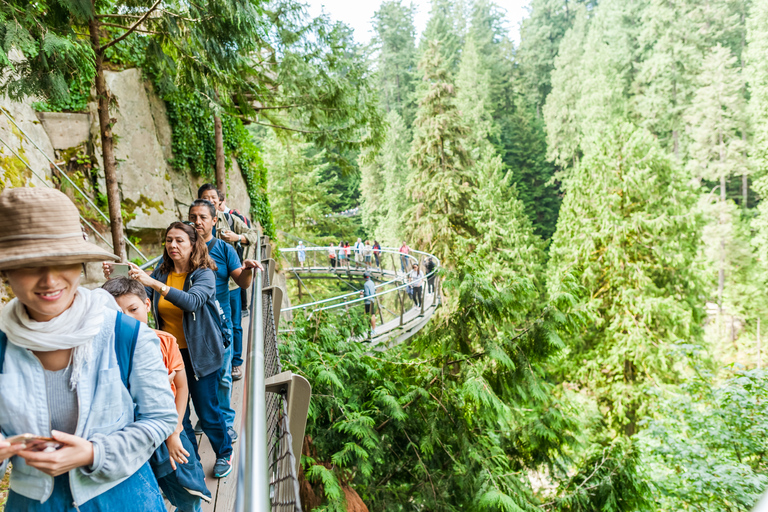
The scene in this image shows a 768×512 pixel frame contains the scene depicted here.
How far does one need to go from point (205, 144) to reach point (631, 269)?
49.6ft

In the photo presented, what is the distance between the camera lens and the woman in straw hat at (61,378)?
40.6 inches

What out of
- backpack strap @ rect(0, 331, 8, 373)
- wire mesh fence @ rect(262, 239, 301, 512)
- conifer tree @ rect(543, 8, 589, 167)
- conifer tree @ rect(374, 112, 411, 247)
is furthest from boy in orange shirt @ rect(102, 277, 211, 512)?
conifer tree @ rect(543, 8, 589, 167)

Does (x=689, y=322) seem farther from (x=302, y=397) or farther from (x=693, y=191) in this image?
(x=302, y=397)

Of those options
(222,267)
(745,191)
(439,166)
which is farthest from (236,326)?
(745,191)

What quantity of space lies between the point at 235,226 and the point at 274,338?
1950 mm

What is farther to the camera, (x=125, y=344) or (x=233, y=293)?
(x=233, y=293)

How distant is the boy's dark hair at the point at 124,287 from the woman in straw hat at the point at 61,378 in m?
0.82

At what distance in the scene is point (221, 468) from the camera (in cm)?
270

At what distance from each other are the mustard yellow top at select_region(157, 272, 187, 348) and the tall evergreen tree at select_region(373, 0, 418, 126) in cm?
4198

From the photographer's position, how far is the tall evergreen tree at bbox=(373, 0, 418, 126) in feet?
142

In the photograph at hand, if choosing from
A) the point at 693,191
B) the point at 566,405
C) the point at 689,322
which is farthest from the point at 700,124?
the point at 566,405

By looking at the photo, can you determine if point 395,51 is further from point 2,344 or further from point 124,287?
point 2,344

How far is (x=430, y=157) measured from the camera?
21.7 meters

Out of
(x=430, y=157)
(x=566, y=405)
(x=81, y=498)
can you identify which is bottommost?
(x=566, y=405)
